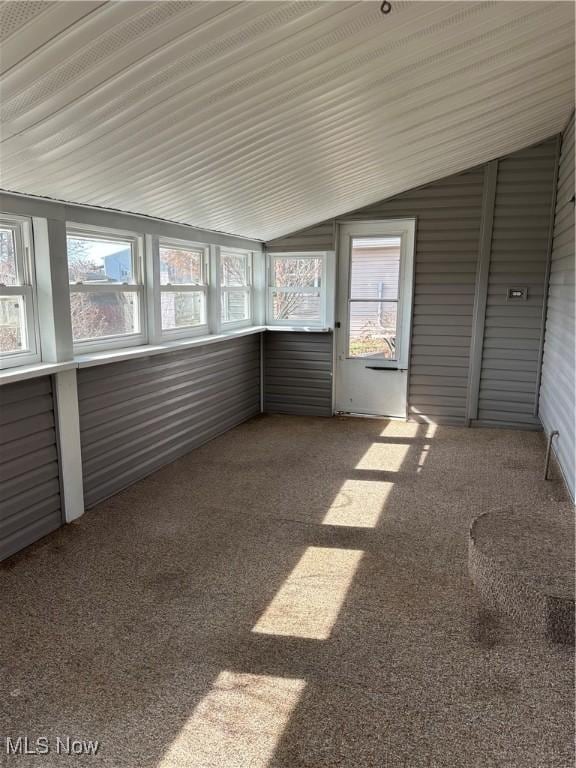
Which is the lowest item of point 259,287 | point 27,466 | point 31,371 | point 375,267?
point 27,466

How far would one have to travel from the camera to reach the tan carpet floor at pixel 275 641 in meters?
1.88

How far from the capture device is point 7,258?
10.5 feet

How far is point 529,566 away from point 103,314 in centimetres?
325

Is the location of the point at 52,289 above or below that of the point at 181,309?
above

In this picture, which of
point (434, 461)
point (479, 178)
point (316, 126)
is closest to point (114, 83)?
point (316, 126)

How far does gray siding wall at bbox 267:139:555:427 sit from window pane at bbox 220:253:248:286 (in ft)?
2.62

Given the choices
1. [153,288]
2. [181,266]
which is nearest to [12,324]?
[153,288]

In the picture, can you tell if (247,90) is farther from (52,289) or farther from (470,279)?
(470,279)

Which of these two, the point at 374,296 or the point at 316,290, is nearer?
the point at 374,296

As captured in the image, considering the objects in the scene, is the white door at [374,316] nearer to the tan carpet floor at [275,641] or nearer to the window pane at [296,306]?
the window pane at [296,306]

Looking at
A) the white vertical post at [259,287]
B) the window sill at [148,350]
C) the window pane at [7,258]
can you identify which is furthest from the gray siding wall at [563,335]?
the window pane at [7,258]

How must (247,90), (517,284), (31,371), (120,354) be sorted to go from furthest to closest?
(517,284)
(120,354)
(31,371)
(247,90)

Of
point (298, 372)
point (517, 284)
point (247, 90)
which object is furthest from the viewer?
point (298, 372)

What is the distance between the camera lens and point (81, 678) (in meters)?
2.17
